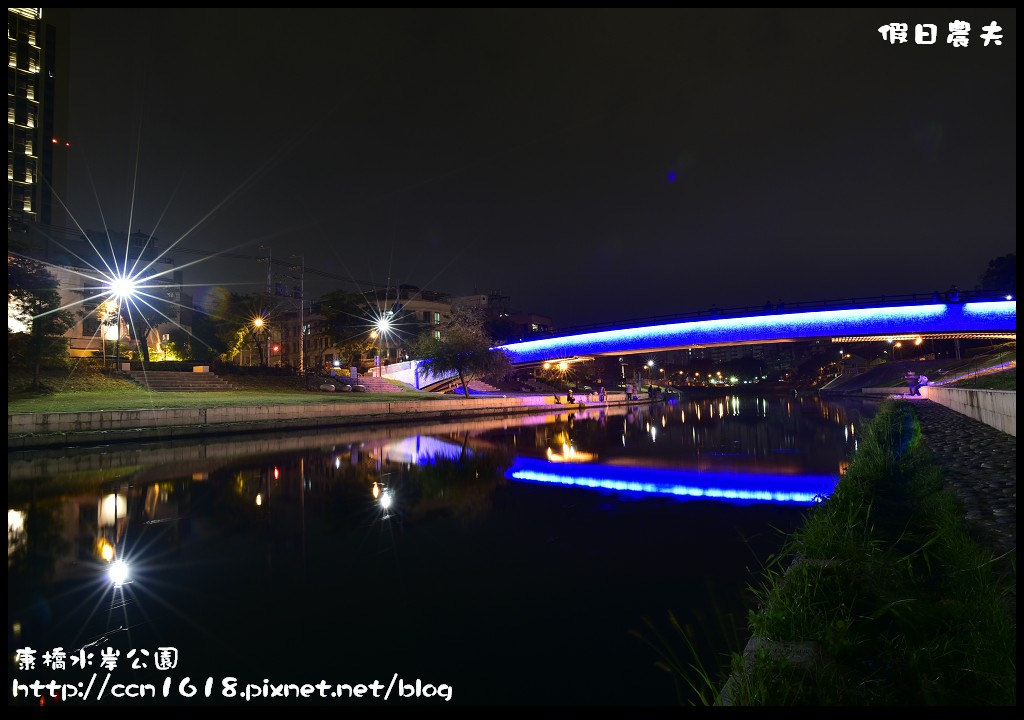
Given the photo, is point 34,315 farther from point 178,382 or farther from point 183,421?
point 183,421

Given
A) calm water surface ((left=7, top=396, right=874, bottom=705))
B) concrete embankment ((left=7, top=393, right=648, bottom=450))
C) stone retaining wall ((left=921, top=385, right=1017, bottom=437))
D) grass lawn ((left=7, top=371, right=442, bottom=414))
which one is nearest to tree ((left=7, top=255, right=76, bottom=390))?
grass lawn ((left=7, top=371, right=442, bottom=414))

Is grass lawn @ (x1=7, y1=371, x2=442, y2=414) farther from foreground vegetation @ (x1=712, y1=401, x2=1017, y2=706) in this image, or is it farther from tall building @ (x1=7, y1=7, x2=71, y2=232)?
tall building @ (x1=7, y1=7, x2=71, y2=232)

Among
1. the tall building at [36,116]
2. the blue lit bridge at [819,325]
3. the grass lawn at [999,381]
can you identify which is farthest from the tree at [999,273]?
the tall building at [36,116]

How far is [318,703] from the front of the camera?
3.99 meters

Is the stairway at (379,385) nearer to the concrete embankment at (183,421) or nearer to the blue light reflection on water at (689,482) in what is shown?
the concrete embankment at (183,421)

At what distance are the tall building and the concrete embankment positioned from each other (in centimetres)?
7919

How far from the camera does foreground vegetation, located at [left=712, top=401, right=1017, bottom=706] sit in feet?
10.8

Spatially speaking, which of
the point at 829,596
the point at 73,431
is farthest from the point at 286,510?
the point at 73,431

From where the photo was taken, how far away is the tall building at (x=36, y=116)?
7981 centimetres

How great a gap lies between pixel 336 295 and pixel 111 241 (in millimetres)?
38461

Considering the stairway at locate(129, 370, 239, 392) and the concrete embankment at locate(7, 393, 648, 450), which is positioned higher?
the stairway at locate(129, 370, 239, 392)

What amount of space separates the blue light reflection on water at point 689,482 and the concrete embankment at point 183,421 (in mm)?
16307

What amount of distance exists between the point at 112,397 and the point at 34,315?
21.3 ft

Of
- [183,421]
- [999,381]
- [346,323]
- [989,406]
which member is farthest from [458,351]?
[346,323]
